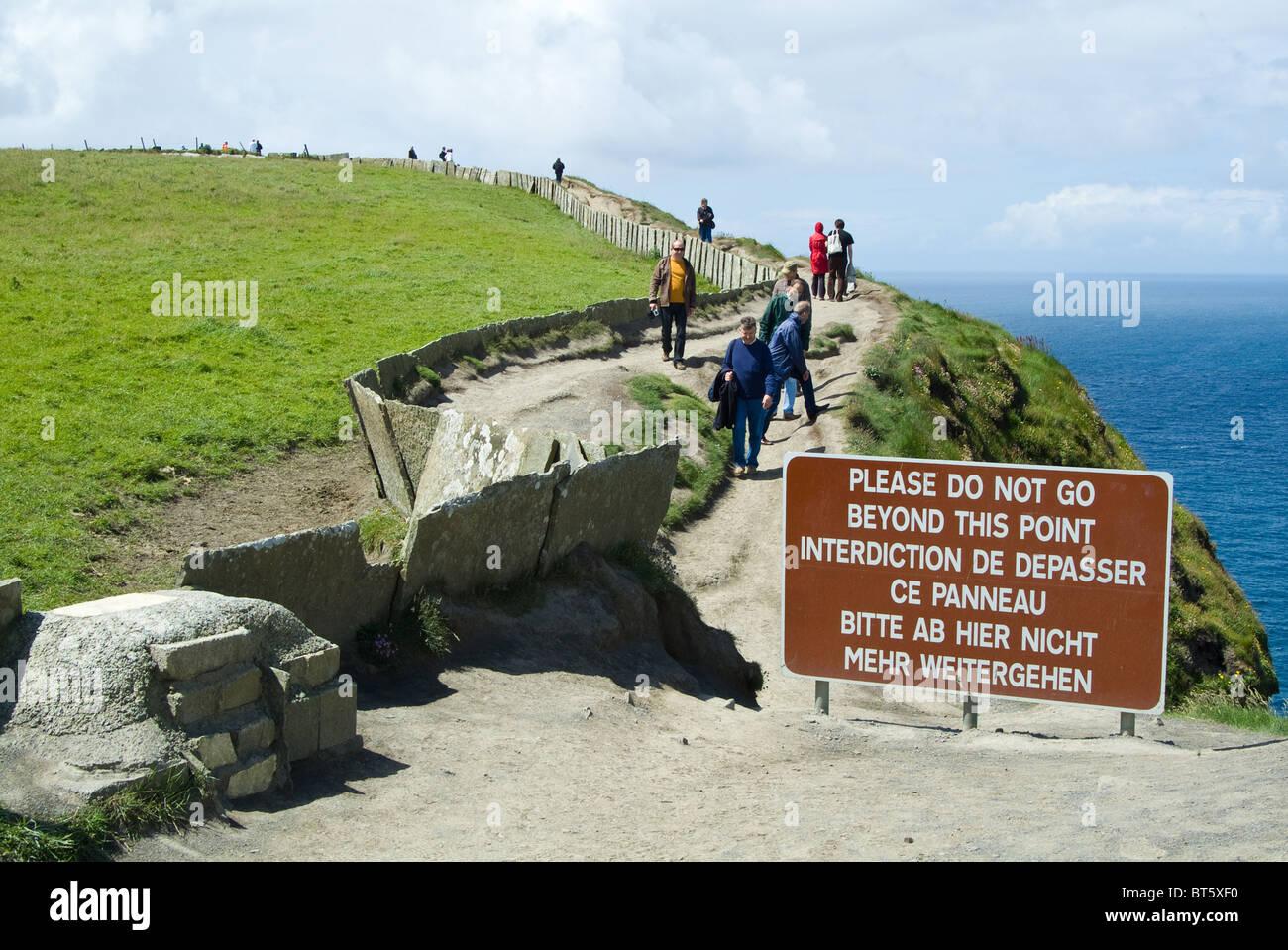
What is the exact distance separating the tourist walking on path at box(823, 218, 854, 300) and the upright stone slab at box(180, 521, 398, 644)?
851 inches

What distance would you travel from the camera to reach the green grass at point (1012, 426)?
19875 mm

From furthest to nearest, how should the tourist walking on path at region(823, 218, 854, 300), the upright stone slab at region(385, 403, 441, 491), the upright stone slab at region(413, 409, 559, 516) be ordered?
the tourist walking on path at region(823, 218, 854, 300) < the upright stone slab at region(385, 403, 441, 491) < the upright stone slab at region(413, 409, 559, 516)

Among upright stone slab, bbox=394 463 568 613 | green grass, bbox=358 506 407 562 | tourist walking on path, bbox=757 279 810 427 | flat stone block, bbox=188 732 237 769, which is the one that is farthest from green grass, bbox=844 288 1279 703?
flat stone block, bbox=188 732 237 769

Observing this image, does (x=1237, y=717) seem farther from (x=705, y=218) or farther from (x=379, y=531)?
(x=705, y=218)

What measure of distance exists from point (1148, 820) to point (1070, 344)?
185 meters

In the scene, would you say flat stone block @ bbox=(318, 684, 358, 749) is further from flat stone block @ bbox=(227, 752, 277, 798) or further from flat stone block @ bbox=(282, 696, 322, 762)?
flat stone block @ bbox=(227, 752, 277, 798)

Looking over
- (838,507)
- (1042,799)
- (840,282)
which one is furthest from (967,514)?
(840,282)

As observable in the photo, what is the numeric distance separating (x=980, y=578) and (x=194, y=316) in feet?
63.9

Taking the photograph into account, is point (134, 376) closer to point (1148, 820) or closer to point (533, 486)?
point (533, 486)

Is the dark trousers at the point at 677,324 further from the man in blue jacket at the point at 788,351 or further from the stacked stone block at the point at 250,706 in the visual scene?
the stacked stone block at the point at 250,706

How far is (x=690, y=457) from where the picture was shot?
56.3 ft

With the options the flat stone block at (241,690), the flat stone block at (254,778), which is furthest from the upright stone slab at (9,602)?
the flat stone block at (254,778)

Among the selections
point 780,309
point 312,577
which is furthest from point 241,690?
point 780,309

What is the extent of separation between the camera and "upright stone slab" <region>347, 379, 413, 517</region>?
14539 mm
